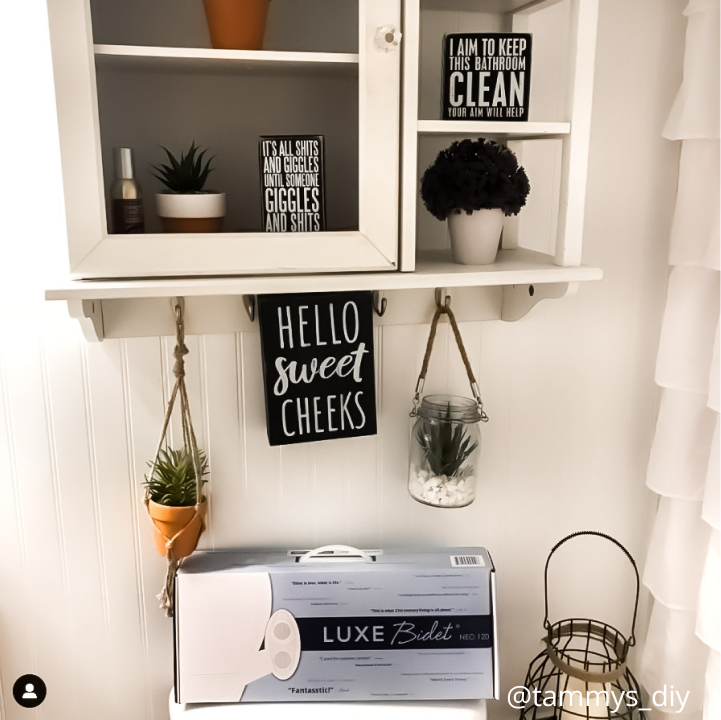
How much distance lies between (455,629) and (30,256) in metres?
0.86

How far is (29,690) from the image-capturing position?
3.99 feet

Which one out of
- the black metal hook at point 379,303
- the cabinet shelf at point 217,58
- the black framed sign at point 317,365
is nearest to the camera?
the cabinet shelf at point 217,58

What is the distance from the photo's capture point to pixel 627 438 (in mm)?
1362

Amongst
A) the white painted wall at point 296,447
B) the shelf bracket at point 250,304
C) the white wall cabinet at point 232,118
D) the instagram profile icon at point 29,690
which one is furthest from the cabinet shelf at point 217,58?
the instagram profile icon at point 29,690

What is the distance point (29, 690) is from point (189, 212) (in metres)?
0.85

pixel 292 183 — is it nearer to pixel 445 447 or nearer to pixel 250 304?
pixel 250 304

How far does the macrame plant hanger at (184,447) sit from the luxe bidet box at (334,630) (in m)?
0.04

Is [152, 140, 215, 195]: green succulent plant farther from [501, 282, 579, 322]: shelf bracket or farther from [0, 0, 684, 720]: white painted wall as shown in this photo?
[501, 282, 579, 322]: shelf bracket

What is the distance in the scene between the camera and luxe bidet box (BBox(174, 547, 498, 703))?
3.76 feet

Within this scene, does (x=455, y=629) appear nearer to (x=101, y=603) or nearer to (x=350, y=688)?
(x=350, y=688)

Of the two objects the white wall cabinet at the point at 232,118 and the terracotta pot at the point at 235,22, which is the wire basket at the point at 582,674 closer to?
the white wall cabinet at the point at 232,118

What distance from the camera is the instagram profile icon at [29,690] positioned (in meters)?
1.21

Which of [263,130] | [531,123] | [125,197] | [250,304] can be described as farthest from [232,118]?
[531,123]
